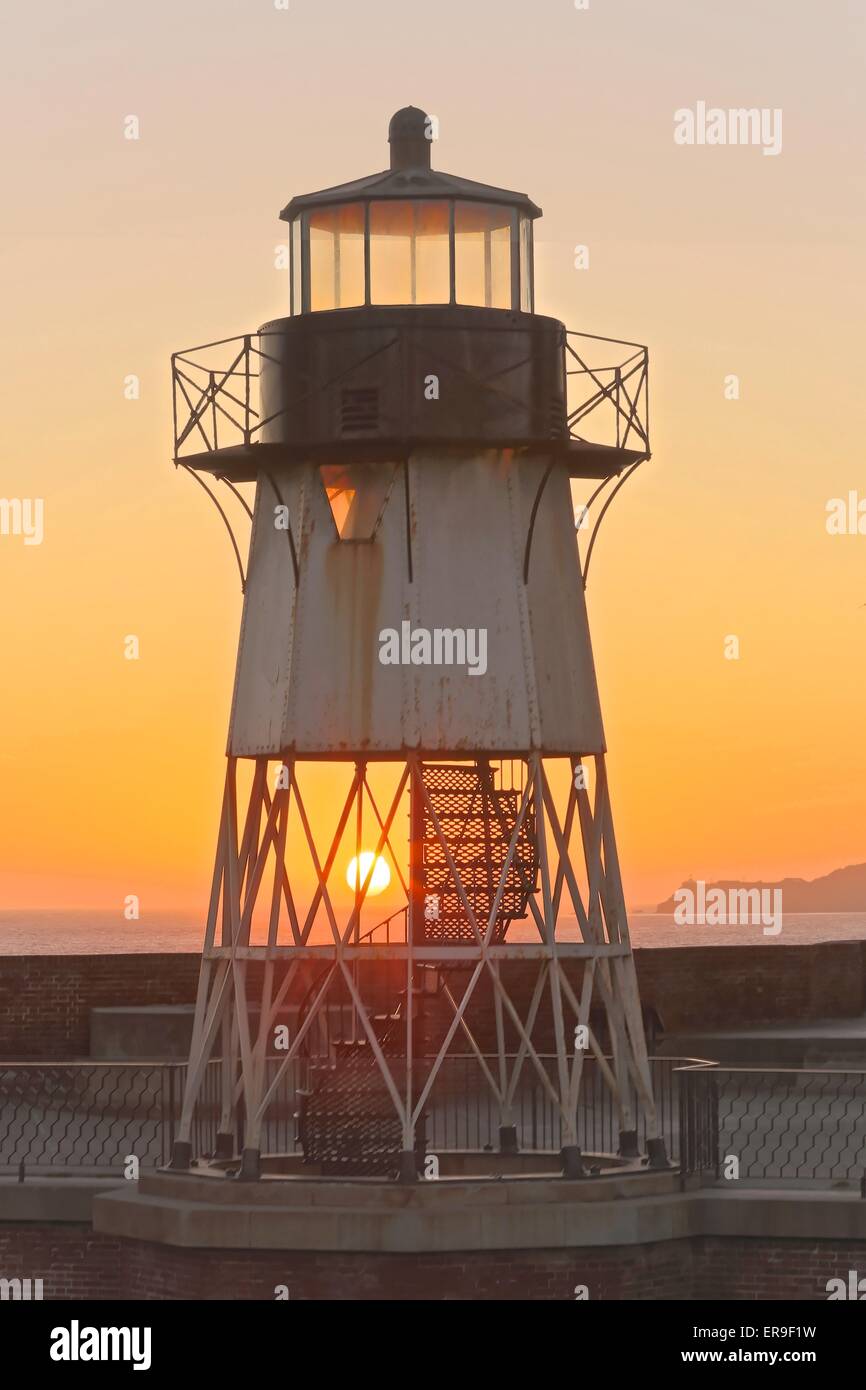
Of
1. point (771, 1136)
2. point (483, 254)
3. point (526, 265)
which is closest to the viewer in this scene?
point (483, 254)

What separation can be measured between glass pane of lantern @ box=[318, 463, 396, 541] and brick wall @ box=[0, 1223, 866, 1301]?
7273mm

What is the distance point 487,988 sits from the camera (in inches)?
1372

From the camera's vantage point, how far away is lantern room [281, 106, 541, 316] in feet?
A: 90.6

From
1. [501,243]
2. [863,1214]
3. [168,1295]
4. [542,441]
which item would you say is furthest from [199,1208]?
[501,243]

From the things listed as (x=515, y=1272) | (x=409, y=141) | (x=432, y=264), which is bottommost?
(x=515, y=1272)

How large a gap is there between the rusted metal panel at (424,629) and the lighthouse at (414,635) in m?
0.03

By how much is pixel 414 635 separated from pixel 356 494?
1.67m

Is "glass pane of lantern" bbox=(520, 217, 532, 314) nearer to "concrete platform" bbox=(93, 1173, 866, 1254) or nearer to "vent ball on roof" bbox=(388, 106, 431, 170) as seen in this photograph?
"vent ball on roof" bbox=(388, 106, 431, 170)

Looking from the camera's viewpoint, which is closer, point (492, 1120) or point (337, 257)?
point (337, 257)

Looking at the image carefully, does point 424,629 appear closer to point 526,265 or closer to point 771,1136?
point 526,265

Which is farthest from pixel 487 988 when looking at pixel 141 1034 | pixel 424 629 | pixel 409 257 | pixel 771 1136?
pixel 409 257

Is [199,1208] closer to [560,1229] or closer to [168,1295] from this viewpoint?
[168,1295]

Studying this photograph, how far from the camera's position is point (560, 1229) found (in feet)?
82.8
